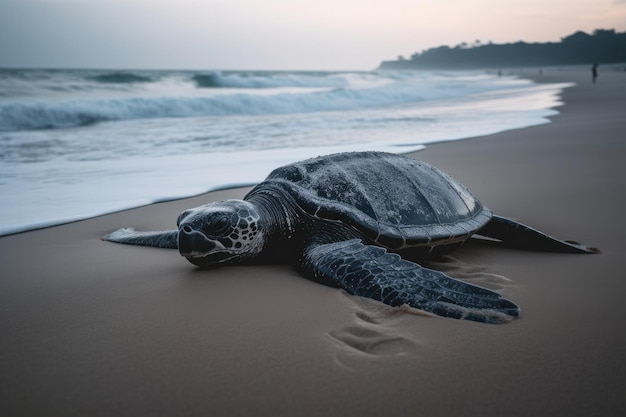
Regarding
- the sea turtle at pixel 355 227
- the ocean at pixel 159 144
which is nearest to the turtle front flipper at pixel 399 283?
the sea turtle at pixel 355 227

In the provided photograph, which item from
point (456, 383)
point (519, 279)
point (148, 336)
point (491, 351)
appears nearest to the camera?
point (456, 383)

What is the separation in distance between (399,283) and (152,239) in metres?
1.75

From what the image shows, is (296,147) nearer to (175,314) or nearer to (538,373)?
(175,314)

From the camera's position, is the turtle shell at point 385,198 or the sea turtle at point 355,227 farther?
the turtle shell at point 385,198

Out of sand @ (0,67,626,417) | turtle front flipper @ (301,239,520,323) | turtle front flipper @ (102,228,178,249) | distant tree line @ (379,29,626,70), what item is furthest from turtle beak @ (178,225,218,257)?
distant tree line @ (379,29,626,70)

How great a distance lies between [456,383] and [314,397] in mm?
439

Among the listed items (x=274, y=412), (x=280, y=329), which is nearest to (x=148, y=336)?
(x=280, y=329)

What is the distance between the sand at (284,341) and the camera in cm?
146

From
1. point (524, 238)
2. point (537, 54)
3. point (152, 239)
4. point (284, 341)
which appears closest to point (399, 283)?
A: point (284, 341)

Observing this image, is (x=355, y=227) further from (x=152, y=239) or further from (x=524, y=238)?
(x=152, y=239)

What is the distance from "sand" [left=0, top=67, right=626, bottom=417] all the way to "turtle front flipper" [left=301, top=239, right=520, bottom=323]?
60 millimetres

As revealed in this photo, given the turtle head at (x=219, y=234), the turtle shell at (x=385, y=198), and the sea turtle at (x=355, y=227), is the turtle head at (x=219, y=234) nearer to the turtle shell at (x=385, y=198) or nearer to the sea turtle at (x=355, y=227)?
the sea turtle at (x=355, y=227)

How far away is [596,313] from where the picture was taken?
2.05 meters

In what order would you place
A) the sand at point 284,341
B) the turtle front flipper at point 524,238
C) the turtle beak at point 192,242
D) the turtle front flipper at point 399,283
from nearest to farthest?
the sand at point 284,341, the turtle front flipper at point 399,283, the turtle beak at point 192,242, the turtle front flipper at point 524,238
